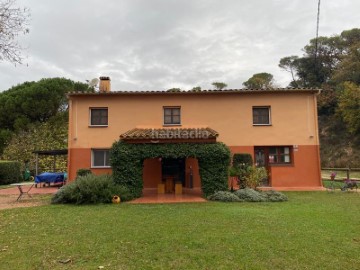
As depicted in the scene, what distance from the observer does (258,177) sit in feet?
45.3

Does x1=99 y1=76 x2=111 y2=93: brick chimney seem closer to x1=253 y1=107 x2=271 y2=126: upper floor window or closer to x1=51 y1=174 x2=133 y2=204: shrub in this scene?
x1=51 y1=174 x2=133 y2=204: shrub

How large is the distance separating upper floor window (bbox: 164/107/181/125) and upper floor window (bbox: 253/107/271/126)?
446 cm

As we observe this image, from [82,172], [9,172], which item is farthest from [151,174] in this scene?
[9,172]

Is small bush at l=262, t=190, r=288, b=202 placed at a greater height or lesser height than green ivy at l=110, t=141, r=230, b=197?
lesser

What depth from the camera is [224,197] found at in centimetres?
1220

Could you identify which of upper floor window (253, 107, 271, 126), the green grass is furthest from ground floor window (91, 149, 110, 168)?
upper floor window (253, 107, 271, 126)

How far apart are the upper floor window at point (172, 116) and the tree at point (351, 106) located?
26.9 meters

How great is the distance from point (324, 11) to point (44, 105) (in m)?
26.9

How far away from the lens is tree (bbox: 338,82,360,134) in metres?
34.9

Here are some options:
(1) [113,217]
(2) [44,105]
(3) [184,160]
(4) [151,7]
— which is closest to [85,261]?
(1) [113,217]

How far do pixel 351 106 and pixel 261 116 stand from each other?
2485 centimetres

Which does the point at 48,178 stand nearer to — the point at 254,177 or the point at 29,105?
the point at 254,177

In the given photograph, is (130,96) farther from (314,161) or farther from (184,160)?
(314,161)

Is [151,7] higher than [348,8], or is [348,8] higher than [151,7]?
[151,7]
